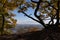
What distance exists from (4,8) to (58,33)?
10727 mm

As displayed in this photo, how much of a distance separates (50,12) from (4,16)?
6856mm

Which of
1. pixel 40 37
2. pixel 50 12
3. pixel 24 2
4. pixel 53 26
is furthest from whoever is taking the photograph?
pixel 50 12

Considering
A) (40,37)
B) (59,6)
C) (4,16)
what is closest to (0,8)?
(4,16)

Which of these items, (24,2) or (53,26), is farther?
(24,2)

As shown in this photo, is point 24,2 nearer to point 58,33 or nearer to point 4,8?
point 4,8

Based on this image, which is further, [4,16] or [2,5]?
[4,16]

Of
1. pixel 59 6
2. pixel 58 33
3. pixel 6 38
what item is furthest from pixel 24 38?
pixel 59 6

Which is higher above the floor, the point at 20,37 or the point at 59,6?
the point at 59,6

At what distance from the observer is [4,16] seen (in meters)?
26.3

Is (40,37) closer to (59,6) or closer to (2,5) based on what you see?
(59,6)

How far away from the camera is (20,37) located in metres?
15.4

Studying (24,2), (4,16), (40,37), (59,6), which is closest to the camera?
(40,37)

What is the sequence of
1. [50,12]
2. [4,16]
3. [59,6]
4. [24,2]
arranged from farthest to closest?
[4,16], [50,12], [24,2], [59,6]

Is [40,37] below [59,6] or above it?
below
